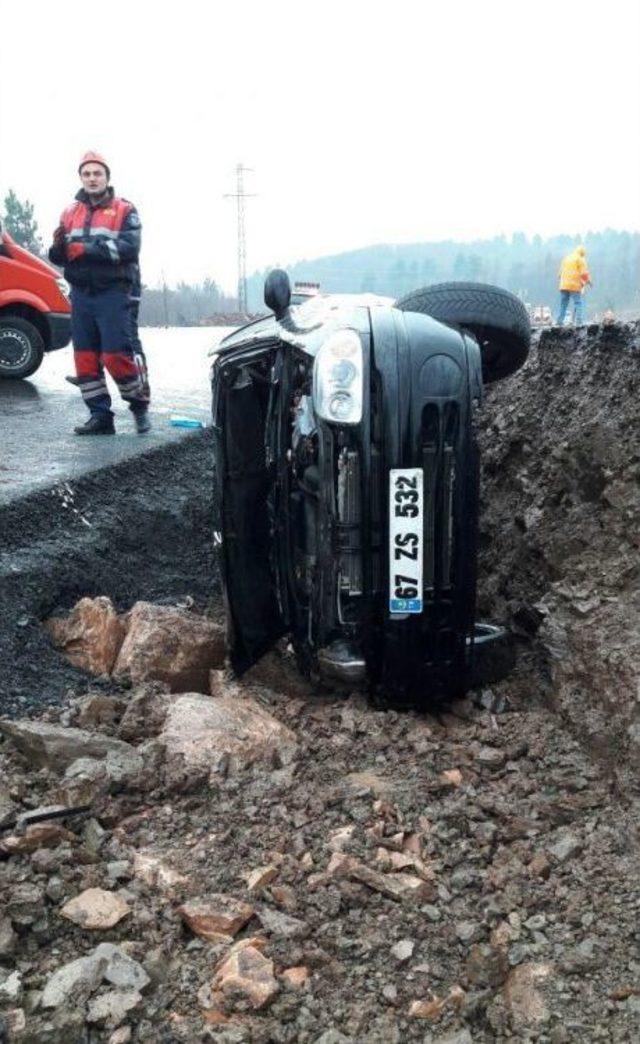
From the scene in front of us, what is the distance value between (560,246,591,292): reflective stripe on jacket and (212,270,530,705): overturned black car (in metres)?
14.0

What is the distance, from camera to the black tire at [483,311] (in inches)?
142

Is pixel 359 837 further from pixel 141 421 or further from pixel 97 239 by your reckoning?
pixel 141 421

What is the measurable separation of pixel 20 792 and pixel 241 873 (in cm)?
72

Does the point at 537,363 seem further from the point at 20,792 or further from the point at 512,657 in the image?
the point at 20,792

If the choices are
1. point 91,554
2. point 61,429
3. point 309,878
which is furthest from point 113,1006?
point 61,429

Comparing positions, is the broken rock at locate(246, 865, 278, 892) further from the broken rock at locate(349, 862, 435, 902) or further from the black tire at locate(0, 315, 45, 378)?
the black tire at locate(0, 315, 45, 378)

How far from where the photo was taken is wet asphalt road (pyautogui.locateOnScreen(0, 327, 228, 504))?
18.5ft

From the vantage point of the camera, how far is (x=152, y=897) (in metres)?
2.24

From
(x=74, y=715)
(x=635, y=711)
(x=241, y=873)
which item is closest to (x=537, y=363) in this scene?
(x=635, y=711)

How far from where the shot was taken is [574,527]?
12.7 feet

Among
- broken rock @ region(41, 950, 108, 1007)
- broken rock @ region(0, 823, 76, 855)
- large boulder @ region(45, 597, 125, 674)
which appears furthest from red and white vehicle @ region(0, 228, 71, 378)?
broken rock @ region(41, 950, 108, 1007)

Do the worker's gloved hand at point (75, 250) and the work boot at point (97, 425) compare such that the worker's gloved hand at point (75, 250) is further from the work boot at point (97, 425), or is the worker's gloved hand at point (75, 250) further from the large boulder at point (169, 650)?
the large boulder at point (169, 650)

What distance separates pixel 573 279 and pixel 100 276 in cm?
1189

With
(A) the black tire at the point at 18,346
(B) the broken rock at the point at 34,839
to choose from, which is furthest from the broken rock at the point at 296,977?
(A) the black tire at the point at 18,346
